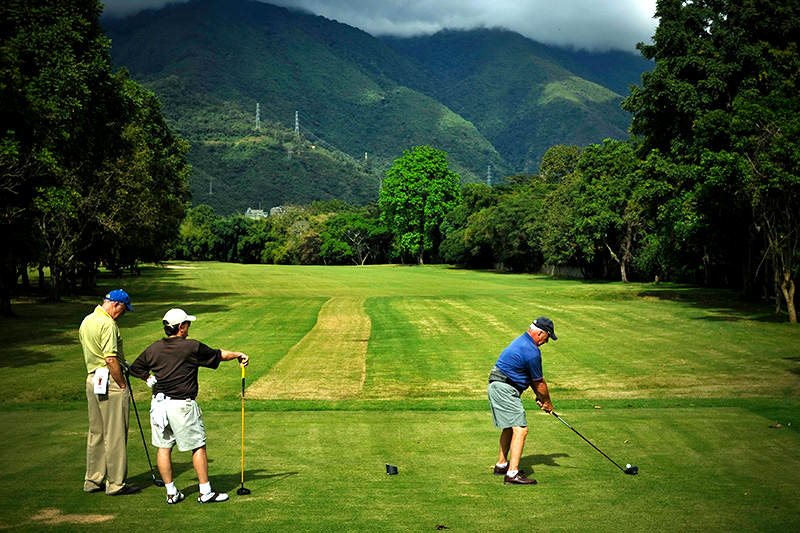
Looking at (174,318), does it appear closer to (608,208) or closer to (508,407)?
(508,407)

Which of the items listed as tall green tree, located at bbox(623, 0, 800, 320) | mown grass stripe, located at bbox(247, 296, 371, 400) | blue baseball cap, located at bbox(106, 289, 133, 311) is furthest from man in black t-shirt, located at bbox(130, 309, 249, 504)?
tall green tree, located at bbox(623, 0, 800, 320)

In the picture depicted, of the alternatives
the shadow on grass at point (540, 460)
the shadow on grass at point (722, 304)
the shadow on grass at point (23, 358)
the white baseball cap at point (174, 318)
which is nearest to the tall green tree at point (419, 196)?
the shadow on grass at point (722, 304)

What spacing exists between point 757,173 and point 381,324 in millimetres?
18533

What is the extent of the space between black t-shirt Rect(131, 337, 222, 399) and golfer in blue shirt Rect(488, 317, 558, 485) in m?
3.94

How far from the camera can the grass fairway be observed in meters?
8.56

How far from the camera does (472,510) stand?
869 centimetres

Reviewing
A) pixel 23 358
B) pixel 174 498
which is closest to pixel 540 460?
pixel 174 498

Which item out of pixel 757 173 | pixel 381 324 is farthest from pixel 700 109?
pixel 381 324

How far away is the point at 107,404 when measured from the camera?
374 inches

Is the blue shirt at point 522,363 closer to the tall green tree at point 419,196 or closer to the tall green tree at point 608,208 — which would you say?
the tall green tree at point 608,208

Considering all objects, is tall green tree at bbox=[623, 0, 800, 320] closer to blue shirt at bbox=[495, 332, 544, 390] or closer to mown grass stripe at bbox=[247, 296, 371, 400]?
mown grass stripe at bbox=[247, 296, 371, 400]

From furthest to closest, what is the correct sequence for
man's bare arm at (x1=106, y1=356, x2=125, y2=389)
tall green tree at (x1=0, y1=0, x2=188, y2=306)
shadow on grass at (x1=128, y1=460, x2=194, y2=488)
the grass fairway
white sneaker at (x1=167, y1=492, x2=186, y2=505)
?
tall green tree at (x1=0, y1=0, x2=188, y2=306)
shadow on grass at (x1=128, y1=460, x2=194, y2=488)
man's bare arm at (x1=106, y1=356, x2=125, y2=389)
white sneaker at (x1=167, y1=492, x2=186, y2=505)
the grass fairway

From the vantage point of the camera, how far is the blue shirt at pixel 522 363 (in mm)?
10062

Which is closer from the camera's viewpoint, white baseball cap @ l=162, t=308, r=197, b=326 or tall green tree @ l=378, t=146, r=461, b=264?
white baseball cap @ l=162, t=308, r=197, b=326
